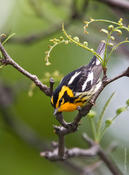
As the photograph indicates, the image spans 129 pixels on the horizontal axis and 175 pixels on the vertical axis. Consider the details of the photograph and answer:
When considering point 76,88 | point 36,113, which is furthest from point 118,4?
point 36,113

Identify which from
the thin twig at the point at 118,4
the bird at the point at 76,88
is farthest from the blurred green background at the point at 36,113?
the bird at the point at 76,88

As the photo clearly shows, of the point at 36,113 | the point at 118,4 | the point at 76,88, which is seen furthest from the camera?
the point at 36,113

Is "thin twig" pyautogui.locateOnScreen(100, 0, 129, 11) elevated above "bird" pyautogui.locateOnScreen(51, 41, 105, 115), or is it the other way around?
"thin twig" pyautogui.locateOnScreen(100, 0, 129, 11)

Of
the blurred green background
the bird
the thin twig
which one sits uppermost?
the thin twig

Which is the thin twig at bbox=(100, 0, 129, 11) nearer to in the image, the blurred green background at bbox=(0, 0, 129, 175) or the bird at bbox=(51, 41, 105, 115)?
the bird at bbox=(51, 41, 105, 115)

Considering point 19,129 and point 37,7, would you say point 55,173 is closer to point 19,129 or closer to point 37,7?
→ point 19,129

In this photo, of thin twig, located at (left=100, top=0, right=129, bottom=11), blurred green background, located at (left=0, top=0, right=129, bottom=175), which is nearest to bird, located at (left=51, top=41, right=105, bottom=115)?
thin twig, located at (left=100, top=0, right=129, bottom=11)

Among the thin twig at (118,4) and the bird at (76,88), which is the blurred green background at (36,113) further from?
the bird at (76,88)

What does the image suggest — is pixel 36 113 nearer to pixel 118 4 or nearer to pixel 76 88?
pixel 118 4
